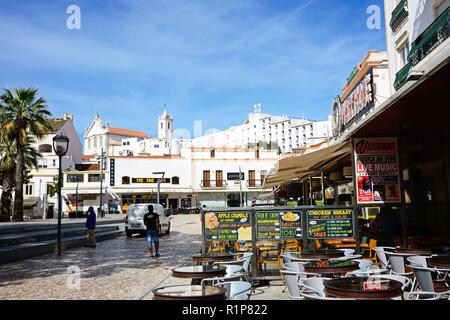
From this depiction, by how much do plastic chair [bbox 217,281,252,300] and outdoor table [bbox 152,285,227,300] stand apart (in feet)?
1.03

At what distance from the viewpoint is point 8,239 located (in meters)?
15.0

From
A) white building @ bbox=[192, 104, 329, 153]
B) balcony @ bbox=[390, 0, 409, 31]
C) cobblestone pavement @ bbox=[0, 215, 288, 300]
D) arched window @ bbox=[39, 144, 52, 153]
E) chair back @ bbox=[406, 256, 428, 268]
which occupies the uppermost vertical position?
white building @ bbox=[192, 104, 329, 153]

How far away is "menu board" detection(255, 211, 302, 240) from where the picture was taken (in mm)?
8648

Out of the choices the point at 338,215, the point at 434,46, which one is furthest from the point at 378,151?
the point at 434,46

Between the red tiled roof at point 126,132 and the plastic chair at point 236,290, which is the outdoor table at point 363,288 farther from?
the red tiled roof at point 126,132

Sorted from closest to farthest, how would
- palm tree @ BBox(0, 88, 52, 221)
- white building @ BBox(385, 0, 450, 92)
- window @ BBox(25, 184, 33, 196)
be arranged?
white building @ BBox(385, 0, 450, 92)
palm tree @ BBox(0, 88, 52, 221)
window @ BBox(25, 184, 33, 196)

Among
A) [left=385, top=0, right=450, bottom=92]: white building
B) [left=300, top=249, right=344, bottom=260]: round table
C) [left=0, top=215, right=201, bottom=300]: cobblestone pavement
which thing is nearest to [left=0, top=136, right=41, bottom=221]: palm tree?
[left=0, top=215, right=201, bottom=300]: cobblestone pavement

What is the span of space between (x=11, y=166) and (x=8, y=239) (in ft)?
91.6

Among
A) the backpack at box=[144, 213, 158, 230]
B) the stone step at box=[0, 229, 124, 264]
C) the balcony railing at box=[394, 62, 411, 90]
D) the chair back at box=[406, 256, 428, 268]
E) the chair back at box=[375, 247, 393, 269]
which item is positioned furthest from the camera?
the balcony railing at box=[394, 62, 411, 90]

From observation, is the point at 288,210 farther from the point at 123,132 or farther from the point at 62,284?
the point at 123,132

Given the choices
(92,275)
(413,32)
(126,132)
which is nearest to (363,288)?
(92,275)

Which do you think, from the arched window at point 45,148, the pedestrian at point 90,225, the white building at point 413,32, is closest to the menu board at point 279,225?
the white building at point 413,32

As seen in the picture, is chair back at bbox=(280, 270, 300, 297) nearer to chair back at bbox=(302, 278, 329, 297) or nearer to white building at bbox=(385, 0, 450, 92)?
chair back at bbox=(302, 278, 329, 297)

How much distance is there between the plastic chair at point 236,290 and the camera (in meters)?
4.85
